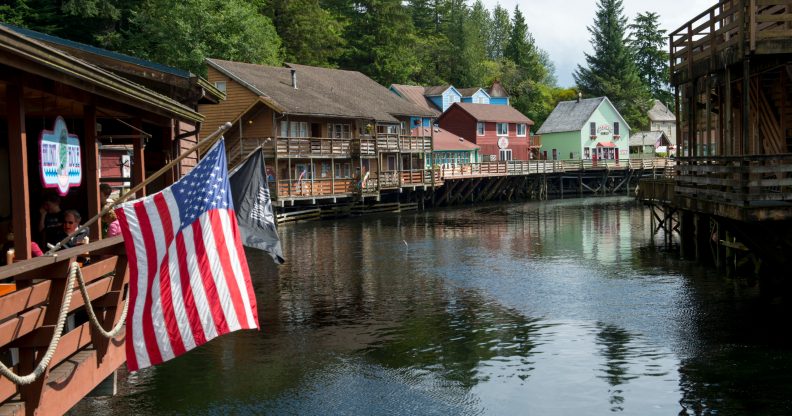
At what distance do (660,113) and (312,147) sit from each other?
6905cm

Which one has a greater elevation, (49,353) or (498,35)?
(498,35)

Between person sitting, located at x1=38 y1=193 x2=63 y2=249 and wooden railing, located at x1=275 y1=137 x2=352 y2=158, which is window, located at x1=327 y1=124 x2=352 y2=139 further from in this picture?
person sitting, located at x1=38 y1=193 x2=63 y2=249

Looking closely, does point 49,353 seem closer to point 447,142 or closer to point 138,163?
point 138,163

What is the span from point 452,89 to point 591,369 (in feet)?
254

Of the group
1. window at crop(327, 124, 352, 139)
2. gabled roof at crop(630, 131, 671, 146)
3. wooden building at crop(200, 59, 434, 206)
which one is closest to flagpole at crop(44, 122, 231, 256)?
wooden building at crop(200, 59, 434, 206)

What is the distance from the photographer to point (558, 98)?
378 feet

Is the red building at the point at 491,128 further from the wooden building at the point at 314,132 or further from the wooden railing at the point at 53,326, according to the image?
the wooden railing at the point at 53,326

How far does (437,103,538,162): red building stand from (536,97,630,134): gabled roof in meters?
5.53

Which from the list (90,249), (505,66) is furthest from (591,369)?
(505,66)

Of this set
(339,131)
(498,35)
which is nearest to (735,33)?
(339,131)

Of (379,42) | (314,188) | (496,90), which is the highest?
(379,42)

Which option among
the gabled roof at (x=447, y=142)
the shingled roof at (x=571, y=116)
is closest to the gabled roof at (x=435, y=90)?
the gabled roof at (x=447, y=142)

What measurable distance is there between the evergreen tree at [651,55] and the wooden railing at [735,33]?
93894 millimetres

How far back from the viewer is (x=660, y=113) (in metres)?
112
